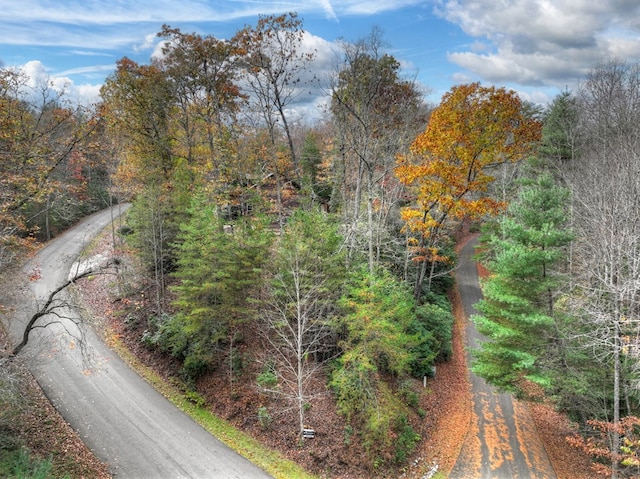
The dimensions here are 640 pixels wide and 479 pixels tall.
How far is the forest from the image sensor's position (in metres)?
13.9

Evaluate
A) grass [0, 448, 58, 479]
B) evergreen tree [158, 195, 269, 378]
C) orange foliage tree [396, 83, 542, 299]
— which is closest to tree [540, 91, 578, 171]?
orange foliage tree [396, 83, 542, 299]

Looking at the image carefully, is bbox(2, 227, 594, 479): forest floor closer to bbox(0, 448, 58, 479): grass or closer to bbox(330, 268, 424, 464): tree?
bbox(330, 268, 424, 464): tree

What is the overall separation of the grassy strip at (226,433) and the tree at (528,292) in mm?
8857

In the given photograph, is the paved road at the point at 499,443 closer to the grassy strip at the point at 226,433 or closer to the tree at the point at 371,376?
the tree at the point at 371,376

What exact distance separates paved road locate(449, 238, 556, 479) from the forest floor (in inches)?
15.2

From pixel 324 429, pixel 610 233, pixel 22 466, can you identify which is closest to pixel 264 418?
pixel 324 429

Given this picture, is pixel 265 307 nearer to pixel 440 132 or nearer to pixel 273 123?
pixel 273 123

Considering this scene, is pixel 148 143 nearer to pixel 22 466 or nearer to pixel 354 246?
pixel 354 246

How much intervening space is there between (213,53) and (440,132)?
13443mm

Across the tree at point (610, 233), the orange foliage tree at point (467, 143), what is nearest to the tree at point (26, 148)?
the orange foliage tree at point (467, 143)

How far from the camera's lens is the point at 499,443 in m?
16.9

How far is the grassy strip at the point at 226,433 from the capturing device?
46.9 feet

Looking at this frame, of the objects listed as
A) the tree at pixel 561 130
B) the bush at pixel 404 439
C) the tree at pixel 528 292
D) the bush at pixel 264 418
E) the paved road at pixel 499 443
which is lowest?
the paved road at pixel 499 443

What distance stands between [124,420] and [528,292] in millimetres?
17142
